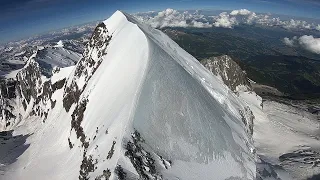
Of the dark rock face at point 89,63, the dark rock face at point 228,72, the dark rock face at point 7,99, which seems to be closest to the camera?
the dark rock face at point 89,63

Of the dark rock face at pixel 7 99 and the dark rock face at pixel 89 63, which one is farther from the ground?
the dark rock face at pixel 7 99

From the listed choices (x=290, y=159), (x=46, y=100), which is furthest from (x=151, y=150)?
(x=46, y=100)

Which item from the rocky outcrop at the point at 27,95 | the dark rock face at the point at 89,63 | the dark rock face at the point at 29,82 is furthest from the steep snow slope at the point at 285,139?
the dark rock face at the point at 29,82

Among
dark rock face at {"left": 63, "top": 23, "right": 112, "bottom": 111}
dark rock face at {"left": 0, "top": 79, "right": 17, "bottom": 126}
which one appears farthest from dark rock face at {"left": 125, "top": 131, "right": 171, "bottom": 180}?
dark rock face at {"left": 0, "top": 79, "right": 17, "bottom": 126}

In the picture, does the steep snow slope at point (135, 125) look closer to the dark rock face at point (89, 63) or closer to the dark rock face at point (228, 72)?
the dark rock face at point (89, 63)

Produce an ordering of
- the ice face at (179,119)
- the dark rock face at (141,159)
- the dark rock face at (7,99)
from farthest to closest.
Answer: the dark rock face at (7,99) < the ice face at (179,119) < the dark rock face at (141,159)

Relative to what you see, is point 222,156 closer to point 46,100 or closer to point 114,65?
point 114,65

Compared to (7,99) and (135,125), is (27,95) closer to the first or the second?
(7,99)
